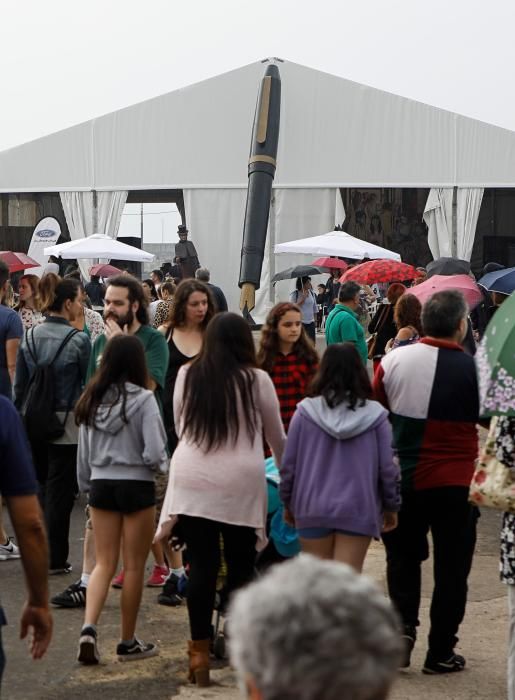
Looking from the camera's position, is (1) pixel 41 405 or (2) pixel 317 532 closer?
(2) pixel 317 532

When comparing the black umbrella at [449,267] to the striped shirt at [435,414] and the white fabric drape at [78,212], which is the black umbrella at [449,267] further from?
the white fabric drape at [78,212]

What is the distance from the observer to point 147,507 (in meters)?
5.87

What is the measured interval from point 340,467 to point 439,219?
2647 cm

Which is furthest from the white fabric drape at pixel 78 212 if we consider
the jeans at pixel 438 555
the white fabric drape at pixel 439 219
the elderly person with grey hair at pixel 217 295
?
the jeans at pixel 438 555

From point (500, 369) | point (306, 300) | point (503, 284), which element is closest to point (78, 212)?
point (306, 300)

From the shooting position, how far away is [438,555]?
18.8ft

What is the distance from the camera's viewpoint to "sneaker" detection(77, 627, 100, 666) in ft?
19.0

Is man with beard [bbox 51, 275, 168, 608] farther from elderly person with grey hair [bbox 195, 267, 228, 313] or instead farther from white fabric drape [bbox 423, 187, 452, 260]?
white fabric drape [bbox 423, 187, 452, 260]

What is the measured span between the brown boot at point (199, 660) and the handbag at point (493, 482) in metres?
1.42

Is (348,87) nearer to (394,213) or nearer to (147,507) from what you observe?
(394,213)

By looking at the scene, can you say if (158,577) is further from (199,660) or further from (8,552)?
(199,660)

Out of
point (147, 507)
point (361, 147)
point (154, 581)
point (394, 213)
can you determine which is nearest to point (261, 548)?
point (147, 507)

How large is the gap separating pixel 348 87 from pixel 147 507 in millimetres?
27091

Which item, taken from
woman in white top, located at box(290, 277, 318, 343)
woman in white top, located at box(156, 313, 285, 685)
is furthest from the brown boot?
woman in white top, located at box(290, 277, 318, 343)
